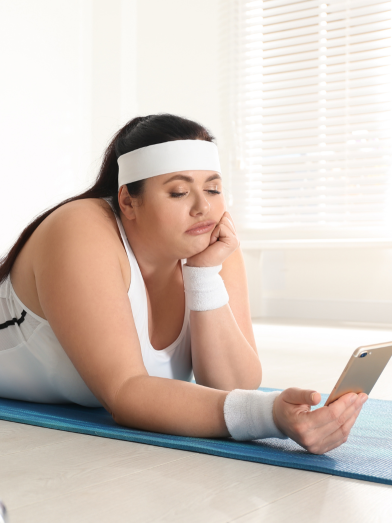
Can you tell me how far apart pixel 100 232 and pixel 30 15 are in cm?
297

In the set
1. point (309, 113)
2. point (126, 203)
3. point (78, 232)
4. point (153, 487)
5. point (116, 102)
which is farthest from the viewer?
point (116, 102)

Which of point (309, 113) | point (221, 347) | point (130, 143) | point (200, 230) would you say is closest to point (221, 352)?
point (221, 347)

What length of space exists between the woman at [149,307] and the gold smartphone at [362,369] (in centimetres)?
2

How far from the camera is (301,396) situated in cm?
90

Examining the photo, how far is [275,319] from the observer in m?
3.90

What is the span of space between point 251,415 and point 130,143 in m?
0.63

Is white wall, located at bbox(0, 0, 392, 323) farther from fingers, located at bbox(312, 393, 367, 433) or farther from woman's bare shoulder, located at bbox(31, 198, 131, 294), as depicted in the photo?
fingers, located at bbox(312, 393, 367, 433)

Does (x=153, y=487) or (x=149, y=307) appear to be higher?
(x=149, y=307)

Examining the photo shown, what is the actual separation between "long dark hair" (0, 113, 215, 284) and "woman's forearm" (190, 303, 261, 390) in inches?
12.1

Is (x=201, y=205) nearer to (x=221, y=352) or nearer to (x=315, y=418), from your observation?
(x=221, y=352)

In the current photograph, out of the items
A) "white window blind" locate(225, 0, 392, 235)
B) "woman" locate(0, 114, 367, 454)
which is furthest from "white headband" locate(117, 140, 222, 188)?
"white window blind" locate(225, 0, 392, 235)

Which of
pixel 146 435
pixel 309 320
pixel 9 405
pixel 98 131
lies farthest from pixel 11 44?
pixel 146 435

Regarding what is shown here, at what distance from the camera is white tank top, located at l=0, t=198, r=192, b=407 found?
1.29m

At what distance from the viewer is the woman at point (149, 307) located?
1.03 metres
